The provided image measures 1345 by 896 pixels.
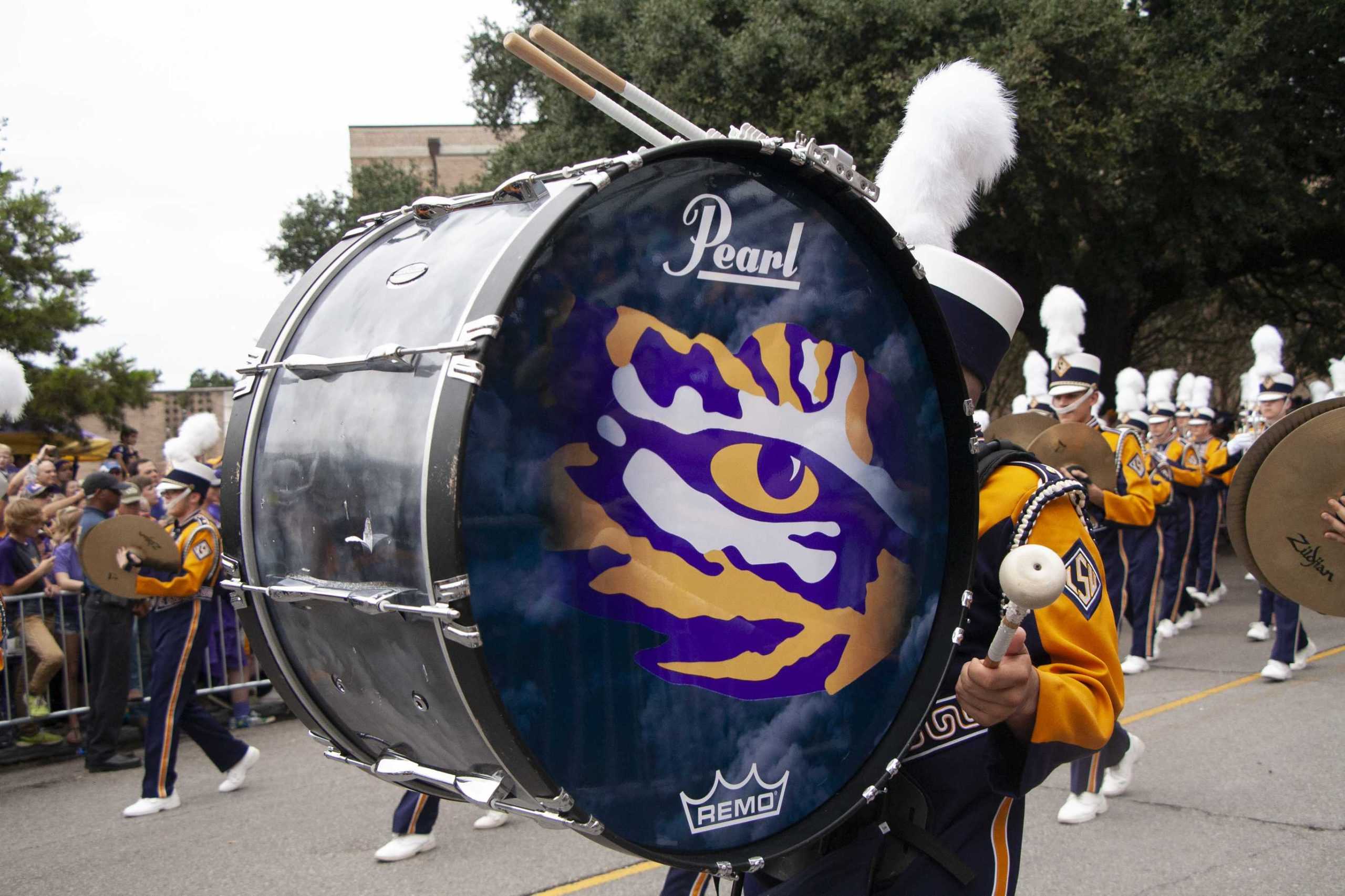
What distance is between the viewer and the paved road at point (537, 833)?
469 cm

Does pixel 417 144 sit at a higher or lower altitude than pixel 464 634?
higher

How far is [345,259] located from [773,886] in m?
1.40

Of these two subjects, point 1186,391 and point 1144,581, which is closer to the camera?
point 1144,581

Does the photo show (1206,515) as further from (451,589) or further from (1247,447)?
(451,589)

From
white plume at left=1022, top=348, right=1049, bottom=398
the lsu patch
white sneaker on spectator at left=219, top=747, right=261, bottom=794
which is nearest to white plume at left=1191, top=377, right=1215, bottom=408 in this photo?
white plume at left=1022, top=348, right=1049, bottom=398

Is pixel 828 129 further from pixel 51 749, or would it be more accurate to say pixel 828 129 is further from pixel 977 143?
pixel 977 143

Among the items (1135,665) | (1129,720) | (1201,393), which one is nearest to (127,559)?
(1129,720)

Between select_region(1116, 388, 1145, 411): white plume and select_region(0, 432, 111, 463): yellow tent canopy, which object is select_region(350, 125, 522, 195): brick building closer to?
select_region(0, 432, 111, 463): yellow tent canopy

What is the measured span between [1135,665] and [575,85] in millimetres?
7823

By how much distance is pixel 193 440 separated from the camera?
664 cm

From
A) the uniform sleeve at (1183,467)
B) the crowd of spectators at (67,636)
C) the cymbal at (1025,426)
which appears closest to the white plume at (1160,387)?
the uniform sleeve at (1183,467)

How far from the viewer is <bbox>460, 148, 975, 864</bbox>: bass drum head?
1621mm

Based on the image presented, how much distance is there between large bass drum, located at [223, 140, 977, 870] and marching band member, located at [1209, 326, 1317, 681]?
389 centimetres

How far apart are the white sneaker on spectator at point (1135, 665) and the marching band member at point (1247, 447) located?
0.82m
